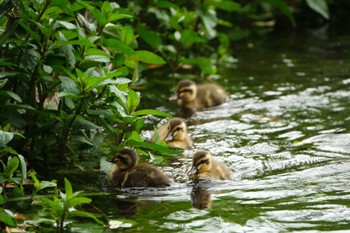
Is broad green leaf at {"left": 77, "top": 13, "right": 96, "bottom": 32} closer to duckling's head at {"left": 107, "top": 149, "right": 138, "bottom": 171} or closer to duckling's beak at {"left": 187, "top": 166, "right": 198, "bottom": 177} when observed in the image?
duckling's head at {"left": 107, "top": 149, "right": 138, "bottom": 171}

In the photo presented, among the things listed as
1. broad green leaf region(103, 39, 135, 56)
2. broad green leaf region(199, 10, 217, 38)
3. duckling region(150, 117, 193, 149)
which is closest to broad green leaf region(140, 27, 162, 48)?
broad green leaf region(199, 10, 217, 38)

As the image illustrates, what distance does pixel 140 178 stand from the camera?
5.93m

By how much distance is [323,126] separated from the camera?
7590mm

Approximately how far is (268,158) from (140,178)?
115cm

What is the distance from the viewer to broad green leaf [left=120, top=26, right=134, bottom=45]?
666 cm

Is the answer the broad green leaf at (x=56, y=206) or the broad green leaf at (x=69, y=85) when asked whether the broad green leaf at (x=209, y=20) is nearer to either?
the broad green leaf at (x=69, y=85)

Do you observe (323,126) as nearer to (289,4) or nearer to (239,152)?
(239,152)

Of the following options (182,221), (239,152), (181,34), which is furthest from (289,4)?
(182,221)

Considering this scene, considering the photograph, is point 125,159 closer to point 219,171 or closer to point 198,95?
point 219,171

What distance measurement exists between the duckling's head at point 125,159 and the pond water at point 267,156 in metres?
0.26

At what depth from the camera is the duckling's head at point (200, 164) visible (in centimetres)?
604

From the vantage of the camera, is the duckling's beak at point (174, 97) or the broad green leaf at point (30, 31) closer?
the broad green leaf at point (30, 31)

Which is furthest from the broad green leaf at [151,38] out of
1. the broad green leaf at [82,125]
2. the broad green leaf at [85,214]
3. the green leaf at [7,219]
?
the green leaf at [7,219]

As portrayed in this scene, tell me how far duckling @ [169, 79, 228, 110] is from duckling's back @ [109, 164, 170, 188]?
2.58m
